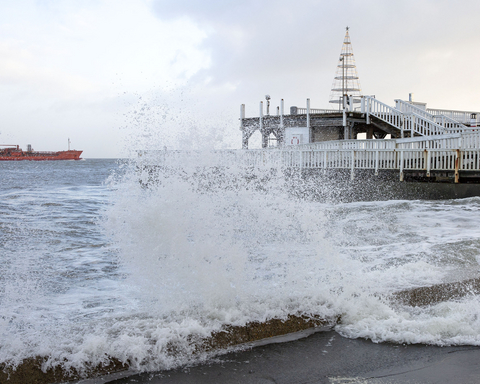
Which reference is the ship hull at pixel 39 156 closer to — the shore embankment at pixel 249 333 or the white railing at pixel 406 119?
the white railing at pixel 406 119

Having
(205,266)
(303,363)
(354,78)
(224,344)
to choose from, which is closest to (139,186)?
(205,266)

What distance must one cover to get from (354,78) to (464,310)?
6845 centimetres

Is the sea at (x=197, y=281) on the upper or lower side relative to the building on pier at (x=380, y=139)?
lower

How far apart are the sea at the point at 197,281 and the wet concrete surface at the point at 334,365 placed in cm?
18

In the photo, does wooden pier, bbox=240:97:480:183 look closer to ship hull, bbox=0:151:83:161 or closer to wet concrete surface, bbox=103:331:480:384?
wet concrete surface, bbox=103:331:480:384

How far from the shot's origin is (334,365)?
3.46 m

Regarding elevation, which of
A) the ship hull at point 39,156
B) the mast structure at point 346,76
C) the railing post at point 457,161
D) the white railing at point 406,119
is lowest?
the railing post at point 457,161

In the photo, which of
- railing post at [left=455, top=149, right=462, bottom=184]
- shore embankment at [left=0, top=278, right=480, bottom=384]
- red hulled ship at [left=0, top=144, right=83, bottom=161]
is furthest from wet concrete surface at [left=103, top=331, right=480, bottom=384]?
red hulled ship at [left=0, top=144, right=83, bottom=161]

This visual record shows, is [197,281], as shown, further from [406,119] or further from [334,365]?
[406,119]

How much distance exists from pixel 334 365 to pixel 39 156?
131 m

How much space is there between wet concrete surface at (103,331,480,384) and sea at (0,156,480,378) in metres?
0.18

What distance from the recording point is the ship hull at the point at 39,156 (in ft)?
373

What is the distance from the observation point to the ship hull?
114m

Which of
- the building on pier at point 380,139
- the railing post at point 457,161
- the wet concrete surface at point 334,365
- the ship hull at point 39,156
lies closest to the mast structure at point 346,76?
the building on pier at point 380,139
